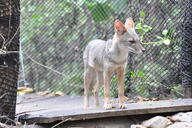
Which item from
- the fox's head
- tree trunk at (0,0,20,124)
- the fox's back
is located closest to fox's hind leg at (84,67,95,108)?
the fox's back

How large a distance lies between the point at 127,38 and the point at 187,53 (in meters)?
1.54

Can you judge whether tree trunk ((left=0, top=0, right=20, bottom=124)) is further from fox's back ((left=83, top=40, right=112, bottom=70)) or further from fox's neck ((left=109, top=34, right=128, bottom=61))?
fox's neck ((left=109, top=34, right=128, bottom=61))

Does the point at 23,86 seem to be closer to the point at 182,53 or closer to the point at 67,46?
the point at 67,46

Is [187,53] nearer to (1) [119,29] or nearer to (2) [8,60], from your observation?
(1) [119,29]

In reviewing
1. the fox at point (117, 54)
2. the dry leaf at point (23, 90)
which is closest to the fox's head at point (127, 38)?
the fox at point (117, 54)

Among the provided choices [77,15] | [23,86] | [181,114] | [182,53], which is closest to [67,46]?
[77,15]

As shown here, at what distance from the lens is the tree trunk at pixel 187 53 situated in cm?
560

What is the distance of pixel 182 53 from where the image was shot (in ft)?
18.9

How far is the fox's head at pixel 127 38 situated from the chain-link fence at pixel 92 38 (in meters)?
1.06

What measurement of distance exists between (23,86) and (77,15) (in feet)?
6.31

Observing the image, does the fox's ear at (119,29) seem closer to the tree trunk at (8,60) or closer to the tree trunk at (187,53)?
the tree trunk at (8,60)

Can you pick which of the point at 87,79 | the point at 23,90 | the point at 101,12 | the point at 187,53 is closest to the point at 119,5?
the point at 101,12

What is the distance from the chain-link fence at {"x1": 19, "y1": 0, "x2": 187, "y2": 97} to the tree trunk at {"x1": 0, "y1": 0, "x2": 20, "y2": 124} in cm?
171

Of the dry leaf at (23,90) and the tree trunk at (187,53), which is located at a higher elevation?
the tree trunk at (187,53)
